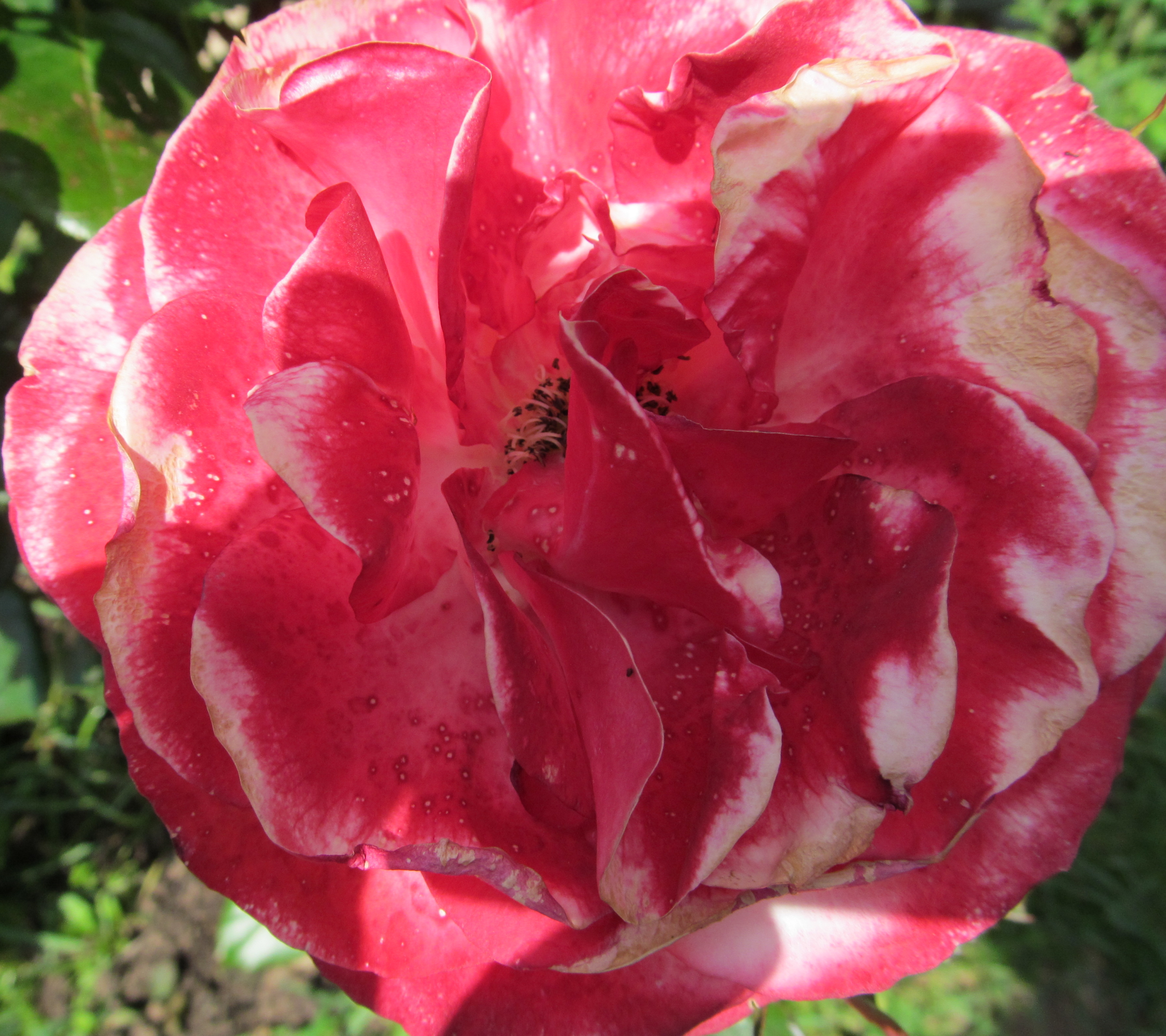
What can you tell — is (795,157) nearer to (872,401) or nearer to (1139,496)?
(872,401)

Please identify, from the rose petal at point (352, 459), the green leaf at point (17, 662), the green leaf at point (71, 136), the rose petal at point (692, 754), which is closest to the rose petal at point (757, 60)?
the rose petal at point (352, 459)

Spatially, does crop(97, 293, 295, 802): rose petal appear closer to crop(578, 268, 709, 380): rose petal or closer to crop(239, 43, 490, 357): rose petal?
crop(239, 43, 490, 357): rose petal

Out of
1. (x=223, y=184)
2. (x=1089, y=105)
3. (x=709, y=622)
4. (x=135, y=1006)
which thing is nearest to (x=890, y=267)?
(x=1089, y=105)

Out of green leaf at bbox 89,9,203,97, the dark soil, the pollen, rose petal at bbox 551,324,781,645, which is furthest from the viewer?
the dark soil

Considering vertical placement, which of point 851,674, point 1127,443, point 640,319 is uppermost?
point 640,319

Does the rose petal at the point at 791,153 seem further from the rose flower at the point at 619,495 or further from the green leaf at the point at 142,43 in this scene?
the green leaf at the point at 142,43

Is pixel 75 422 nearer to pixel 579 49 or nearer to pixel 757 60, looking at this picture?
pixel 579 49

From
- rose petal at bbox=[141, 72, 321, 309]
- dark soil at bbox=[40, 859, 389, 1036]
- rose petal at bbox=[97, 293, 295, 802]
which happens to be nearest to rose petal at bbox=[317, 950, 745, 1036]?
rose petal at bbox=[97, 293, 295, 802]

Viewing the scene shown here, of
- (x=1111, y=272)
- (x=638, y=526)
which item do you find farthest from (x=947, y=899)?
(x=1111, y=272)
